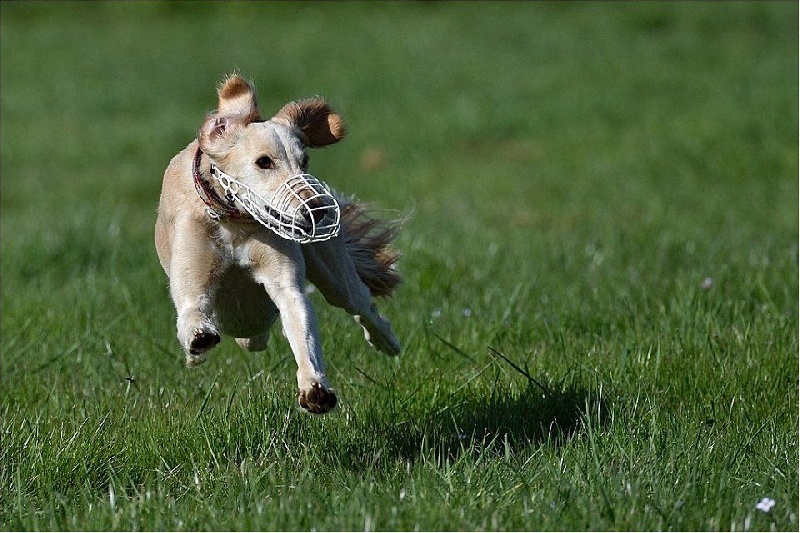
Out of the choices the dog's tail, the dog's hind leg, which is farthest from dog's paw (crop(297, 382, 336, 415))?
the dog's tail

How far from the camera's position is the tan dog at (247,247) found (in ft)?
12.3

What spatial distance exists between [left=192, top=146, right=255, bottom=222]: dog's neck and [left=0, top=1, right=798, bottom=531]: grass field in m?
0.74

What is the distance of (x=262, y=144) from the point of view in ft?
12.4

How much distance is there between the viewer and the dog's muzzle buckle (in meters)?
3.57

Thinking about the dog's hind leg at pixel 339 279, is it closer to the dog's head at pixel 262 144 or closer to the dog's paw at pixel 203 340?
the dog's head at pixel 262 144

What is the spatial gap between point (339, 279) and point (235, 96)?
29.9 inches

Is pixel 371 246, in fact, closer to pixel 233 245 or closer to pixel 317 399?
pixel 233 245

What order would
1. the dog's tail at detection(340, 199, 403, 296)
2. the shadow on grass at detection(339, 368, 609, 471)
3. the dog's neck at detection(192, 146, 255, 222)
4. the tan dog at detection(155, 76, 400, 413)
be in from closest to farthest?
the tan dog at detection(155, 76, 400, 413) < the dog's neck at detection(192, 146, 255, 222) < the shadow on grass at detection(339, 368, 609, 471) < the dog's tail at detection(340, 199, 403, 296)

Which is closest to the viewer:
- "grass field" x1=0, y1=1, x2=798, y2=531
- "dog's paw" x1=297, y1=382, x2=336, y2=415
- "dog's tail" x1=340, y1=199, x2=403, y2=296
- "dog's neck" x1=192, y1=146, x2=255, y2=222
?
"dog's paw" x1=297, y1=382, x2=336, y2=415

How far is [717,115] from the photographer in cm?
1232

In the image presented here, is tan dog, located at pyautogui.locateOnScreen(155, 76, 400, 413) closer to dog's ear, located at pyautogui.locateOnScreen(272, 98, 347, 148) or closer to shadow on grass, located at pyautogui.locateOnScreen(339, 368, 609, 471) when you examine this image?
dog's ear, located at pyautogui.locateOnScreen(272, 98, 347, 148)

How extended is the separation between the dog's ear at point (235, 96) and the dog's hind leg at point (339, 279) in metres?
0.55

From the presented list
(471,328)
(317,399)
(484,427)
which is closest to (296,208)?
(317,399)

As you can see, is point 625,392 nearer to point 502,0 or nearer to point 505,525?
point 505,525
